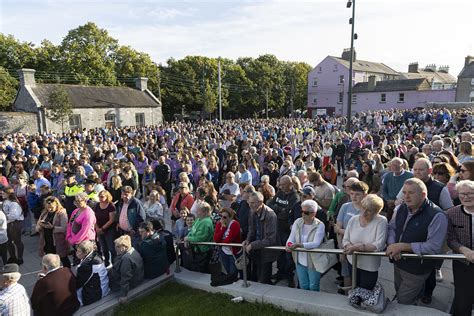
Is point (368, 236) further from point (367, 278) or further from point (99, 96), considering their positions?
point (99, 96)

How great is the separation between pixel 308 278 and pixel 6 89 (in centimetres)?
4059

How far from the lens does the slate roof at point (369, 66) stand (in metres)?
52.0

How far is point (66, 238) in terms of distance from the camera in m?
6.59

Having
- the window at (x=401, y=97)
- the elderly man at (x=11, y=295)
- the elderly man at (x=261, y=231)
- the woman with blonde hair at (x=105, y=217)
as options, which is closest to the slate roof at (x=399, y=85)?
the window at (x=401, y=97)

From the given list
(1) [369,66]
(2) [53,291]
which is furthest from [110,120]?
(1) [369,66]

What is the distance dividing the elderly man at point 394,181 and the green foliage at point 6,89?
132ft

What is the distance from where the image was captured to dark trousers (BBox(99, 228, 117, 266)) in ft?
23.0

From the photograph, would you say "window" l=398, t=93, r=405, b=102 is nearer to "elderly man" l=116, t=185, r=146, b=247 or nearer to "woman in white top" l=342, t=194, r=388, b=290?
"elderly man" l=116, t=185, r=146, b=247

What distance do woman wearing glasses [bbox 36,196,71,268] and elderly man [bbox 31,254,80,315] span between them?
198 centimetres

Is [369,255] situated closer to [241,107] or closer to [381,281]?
[381,281]

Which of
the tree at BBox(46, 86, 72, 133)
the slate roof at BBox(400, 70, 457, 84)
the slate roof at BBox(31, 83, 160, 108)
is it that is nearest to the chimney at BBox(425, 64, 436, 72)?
the slate roof at BBox(400, 70, 457, 84)

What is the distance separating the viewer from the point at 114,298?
18.3ft

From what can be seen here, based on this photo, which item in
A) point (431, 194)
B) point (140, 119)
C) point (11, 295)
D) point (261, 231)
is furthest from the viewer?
point (140, 119)

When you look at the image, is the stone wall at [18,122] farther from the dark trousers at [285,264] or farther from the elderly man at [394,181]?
the elderly man at [394,181]
